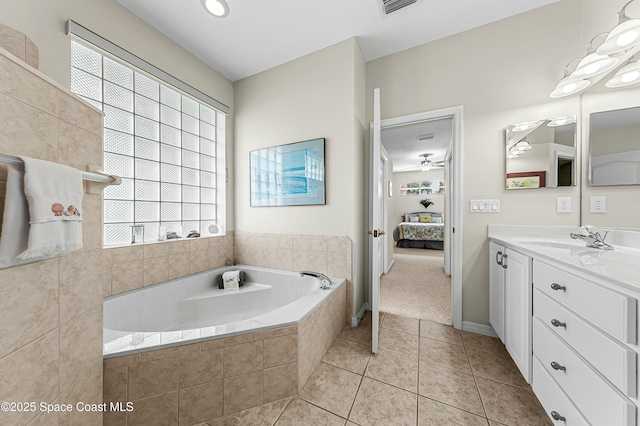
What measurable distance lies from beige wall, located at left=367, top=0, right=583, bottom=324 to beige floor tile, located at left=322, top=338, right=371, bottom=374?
3.40 ft

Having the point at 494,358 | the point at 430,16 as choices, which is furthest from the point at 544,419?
the point at 430,16

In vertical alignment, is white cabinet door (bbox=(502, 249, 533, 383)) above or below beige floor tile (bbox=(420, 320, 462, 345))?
above

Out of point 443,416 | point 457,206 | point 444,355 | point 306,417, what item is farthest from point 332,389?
point 457,206

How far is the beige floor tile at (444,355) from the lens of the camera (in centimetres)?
147

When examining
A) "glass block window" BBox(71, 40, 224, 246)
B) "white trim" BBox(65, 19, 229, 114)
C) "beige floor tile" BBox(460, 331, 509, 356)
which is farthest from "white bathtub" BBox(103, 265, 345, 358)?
"white trim" BBox(65, 19, 229, 114)

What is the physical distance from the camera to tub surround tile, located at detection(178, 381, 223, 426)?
1046mm

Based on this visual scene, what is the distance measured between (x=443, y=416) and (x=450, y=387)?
0.77 ft

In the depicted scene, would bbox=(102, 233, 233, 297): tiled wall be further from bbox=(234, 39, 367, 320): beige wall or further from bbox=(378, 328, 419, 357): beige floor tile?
bbox=(378, 328, 419, 357): beige floor tile

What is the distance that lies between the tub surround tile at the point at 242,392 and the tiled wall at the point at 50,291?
20.4 inches

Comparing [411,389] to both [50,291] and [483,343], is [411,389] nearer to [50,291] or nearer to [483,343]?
[483,343]

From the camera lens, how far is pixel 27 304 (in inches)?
25.8

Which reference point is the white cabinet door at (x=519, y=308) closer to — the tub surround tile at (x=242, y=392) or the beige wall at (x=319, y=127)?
the beige wall at (x=319, y=127)

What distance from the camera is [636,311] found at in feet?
1.93

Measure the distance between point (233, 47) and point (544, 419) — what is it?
3423mm
